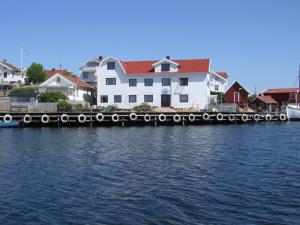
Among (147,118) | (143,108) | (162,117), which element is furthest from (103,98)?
(162,117)

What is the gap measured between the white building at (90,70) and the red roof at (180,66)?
1369 cm

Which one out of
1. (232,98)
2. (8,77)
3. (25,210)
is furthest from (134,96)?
(25,210)

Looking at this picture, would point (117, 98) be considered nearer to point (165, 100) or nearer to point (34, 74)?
point (165, 100)

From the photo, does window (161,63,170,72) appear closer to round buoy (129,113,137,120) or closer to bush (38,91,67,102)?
round buoy (129,113,137,120)

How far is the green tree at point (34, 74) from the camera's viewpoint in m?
98.9

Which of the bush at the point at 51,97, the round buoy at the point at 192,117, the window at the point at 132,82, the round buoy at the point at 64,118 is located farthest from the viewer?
the window at the point at 132,82

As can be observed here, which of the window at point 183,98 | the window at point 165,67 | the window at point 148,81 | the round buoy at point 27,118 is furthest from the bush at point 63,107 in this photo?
the window at point 183,98

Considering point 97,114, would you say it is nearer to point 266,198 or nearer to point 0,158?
point 0,158

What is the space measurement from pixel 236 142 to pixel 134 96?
39364 mm

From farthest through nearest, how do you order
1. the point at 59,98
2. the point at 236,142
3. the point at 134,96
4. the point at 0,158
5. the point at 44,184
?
1. the point at 134,96
2. the point at 59,98
3. the point at 236,142
4. the point at 0,158
5. the point at 44,184

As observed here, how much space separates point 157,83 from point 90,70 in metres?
22.9

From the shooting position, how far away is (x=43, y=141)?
44.0 metres

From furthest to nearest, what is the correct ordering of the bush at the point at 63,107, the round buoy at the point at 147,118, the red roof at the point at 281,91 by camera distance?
1. the red roof at the point at 281,91
2. the bush at the point at 63,107
3. the round buoy at the point at 147,118

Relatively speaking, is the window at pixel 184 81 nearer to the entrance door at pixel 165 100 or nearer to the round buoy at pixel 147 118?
the entrance door at pixel 165 100
